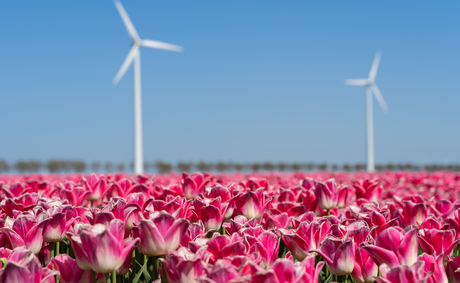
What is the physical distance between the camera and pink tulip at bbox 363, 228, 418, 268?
6.25ft

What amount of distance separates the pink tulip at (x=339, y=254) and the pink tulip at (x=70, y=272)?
1169mm

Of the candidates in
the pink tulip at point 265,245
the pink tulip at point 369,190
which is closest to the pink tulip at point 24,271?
the pink tulip at point 265,245

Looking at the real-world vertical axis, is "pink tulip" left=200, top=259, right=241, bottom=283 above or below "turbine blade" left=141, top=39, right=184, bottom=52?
below

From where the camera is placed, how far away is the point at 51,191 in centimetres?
445

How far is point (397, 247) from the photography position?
1.98 metres

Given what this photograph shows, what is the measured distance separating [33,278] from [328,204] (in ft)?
8.51

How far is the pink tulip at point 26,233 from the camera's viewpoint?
2.25 meters

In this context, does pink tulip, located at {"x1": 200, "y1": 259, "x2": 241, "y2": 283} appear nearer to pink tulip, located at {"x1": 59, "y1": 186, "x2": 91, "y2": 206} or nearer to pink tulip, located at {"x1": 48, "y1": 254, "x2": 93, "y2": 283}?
pink tulip, located at {"x1": 48, "y1": 254, "x2": 93, "y2": 283}

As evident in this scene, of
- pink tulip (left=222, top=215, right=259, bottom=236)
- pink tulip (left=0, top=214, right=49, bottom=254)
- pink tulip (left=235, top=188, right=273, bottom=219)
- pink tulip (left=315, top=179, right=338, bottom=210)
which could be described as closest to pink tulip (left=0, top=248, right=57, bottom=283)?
pink tulip (left=0, top=214, right=49, bottom=254)

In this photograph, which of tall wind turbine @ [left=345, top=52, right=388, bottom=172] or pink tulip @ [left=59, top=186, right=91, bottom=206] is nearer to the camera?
pink tulip @ [left=59, top=186, right=91, bottom=206]

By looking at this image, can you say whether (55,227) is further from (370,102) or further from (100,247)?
(370,102)

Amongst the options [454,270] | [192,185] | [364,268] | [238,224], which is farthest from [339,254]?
[192,185]

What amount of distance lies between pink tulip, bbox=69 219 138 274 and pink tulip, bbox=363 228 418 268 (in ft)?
3.80

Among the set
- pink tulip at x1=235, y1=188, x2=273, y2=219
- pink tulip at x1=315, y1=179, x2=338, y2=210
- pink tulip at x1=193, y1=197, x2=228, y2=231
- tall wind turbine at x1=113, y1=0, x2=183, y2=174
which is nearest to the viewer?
pink tulip at x1=193, y1=197, x2=228, y2=231
